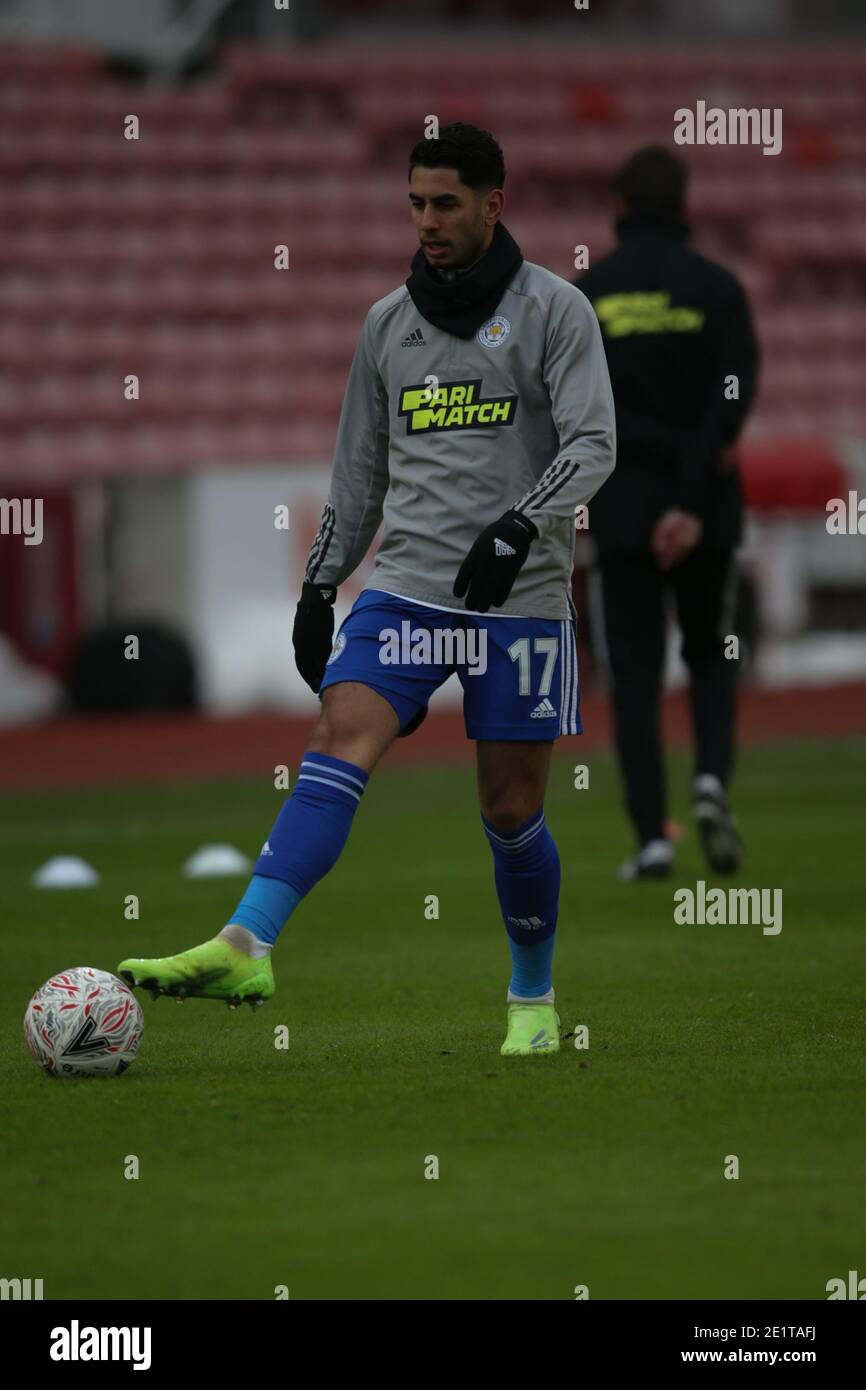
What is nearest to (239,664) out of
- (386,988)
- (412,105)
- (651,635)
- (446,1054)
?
(412,105)

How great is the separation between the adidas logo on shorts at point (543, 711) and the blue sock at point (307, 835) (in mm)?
406

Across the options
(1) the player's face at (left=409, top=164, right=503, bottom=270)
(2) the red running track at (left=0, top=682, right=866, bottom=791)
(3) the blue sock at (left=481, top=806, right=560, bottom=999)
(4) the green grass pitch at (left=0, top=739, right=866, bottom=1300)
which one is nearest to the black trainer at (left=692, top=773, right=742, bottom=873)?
(4) the green grass pitch at (left=0, top=739, right=866, bottom=1300)

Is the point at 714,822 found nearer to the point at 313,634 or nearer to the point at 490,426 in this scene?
the point at 313,634

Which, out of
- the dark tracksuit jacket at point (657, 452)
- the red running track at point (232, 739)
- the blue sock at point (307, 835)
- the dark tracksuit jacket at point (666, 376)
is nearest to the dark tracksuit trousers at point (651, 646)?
the dark tracksuit jacket at point (657, 452)

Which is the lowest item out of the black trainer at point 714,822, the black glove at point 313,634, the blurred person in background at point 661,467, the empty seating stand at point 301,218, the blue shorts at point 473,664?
the blue shorts at point 473,664

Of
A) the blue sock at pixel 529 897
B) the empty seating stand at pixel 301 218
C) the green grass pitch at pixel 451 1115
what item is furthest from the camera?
the empty seating stand at pixel 301 218

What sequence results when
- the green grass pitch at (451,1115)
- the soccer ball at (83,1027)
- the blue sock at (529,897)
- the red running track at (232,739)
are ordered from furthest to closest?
the red running track at (232,739) < the blue sock at (529,897) < the soccer ball at (83,1027) < the green grass pitch at (451,1115)

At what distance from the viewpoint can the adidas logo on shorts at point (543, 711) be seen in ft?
17.5

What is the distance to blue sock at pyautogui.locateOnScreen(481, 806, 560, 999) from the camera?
5469mm

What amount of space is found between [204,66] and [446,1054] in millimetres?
23094

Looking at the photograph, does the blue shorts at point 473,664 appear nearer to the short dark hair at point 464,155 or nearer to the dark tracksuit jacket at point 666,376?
the short dark hair at point 464,155

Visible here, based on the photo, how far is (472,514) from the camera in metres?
5.41

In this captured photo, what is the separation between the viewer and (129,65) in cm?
2642

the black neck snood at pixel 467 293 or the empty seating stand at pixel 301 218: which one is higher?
the empty seating stand at pixel 301 218
